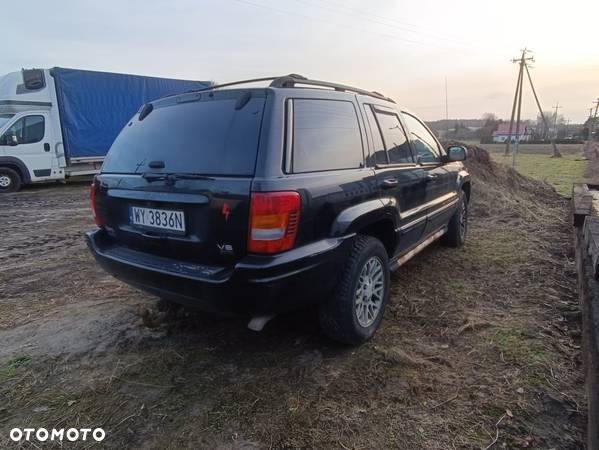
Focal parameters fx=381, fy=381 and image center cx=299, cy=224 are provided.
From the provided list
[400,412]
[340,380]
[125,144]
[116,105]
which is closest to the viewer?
[400,412]

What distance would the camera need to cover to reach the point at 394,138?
3336mm

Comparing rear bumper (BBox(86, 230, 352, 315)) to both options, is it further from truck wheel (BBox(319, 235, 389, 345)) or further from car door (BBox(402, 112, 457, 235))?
car door (BBox(402, 112, 457, 235))

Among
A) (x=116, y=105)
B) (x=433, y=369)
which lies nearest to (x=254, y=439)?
(x=433, y=369)

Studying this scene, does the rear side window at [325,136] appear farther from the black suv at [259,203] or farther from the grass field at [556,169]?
the grass field at [556,169]

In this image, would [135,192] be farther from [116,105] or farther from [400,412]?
[116,105]

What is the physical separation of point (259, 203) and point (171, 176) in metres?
0.67

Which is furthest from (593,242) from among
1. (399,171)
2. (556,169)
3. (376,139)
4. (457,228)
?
(556,169)

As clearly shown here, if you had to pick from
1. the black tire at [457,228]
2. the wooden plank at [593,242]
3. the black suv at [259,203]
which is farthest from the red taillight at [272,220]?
the black tire at [457,228]

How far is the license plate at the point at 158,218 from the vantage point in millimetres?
2258

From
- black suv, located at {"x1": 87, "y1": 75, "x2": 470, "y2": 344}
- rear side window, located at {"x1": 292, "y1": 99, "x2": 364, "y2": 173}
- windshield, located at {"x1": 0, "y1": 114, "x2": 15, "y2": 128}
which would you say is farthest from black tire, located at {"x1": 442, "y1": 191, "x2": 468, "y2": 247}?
windshield, located at {"x1": 0, "y1": 114, "x2": 15, "y2": 128}

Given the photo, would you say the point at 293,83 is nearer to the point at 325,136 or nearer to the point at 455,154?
the point at 325,136

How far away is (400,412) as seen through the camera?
213 centimetres

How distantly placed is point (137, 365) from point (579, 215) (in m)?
5.80

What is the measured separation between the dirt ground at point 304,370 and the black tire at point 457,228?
848 millimetres
